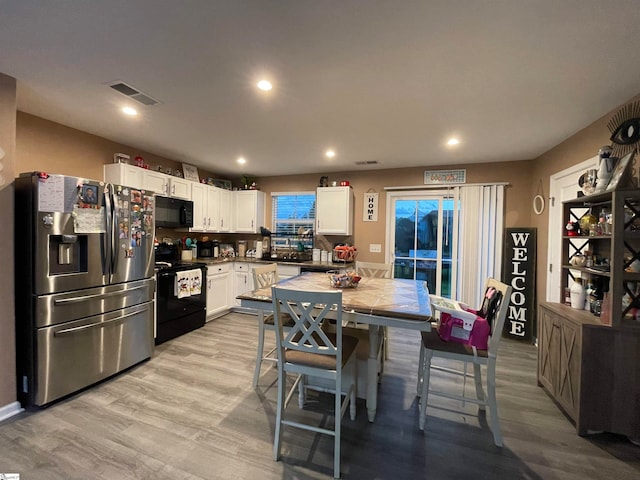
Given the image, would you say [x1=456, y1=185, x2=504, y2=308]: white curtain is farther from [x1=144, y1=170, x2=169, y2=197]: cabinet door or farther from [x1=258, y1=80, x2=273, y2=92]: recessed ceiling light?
[x1=144, y1=170, x2=169, y2=197]: cabinet door

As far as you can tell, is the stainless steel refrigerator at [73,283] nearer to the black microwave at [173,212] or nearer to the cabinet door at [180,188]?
the black microwave at [173,212]

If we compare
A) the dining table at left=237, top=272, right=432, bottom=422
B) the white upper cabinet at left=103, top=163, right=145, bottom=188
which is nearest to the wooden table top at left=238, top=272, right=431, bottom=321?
the dining table at left=237, top=272, right=432, bottom=422

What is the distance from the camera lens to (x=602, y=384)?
1881 mm

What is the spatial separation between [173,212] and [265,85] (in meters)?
2.53

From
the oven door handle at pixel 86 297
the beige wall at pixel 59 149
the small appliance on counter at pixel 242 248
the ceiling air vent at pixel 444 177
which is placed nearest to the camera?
the oven door handle at pixel 86 297

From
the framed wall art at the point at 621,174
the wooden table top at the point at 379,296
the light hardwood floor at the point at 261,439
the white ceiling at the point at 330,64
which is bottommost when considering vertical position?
the light hardwood floor at the point at 261,439

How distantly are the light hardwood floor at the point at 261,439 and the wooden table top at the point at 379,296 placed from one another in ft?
2.89

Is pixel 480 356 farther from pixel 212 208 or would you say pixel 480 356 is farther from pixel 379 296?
pixel 212 208

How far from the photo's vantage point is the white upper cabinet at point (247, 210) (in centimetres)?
498

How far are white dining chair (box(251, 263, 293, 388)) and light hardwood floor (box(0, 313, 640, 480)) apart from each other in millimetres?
194

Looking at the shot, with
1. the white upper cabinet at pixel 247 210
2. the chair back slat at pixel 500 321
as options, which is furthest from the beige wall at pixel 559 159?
the white upper cabinet at pixel 247 210

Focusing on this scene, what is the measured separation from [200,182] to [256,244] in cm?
143

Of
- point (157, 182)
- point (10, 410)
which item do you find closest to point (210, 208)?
point (157, 182)

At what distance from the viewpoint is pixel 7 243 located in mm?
1999
